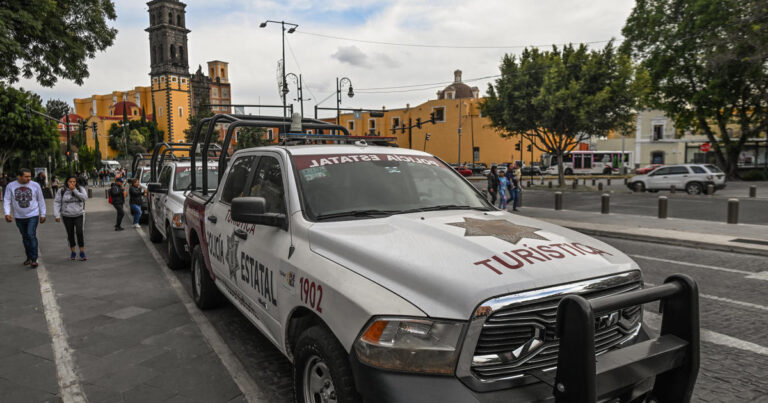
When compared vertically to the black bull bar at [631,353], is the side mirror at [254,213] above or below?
above

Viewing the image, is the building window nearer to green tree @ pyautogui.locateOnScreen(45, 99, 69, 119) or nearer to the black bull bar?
the black bull bar

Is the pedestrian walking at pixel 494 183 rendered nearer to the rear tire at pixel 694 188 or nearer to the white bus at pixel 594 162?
the rear tire at pixel 694 188

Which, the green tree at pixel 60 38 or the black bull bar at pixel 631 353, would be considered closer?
the black bull bar at pixel 631 353

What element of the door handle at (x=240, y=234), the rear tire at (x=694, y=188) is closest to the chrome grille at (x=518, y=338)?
the door handle at (x=240, y=234)

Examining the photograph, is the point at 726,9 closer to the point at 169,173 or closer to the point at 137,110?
the point at 169,173

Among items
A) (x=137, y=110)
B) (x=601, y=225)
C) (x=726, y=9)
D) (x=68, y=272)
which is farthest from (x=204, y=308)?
(x=137, y=110)

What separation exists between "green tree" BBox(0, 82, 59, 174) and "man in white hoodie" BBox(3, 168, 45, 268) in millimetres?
27235

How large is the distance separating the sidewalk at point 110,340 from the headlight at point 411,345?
74.0 inches

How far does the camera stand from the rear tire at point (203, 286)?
5512 mm

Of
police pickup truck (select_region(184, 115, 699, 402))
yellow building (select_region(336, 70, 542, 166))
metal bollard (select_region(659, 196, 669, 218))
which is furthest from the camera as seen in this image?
yellow building (select_region(336, 70, 542, 166))

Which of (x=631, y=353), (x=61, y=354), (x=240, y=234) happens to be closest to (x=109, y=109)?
(x=61, y=354)

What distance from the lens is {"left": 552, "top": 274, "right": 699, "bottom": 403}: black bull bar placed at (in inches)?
73.9

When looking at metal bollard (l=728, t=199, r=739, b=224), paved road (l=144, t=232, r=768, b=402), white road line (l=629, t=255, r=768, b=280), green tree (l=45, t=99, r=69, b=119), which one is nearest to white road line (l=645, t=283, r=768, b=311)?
paved road (l=144, t=232, r=768, b=402)

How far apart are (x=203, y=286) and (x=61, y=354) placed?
58.3 inches
